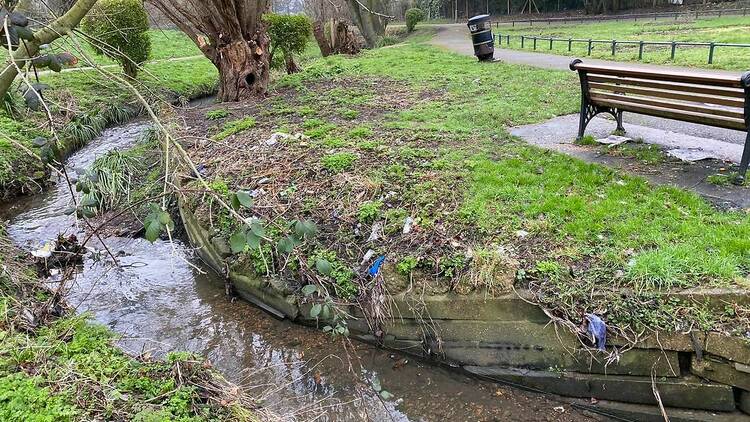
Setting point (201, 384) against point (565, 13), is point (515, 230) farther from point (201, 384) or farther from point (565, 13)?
point (565, 13)

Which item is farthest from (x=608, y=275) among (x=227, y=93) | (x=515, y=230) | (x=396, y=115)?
(x=227, y=93)

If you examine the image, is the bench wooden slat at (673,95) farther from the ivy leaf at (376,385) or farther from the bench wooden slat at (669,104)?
the ivy leaf at (376,385)

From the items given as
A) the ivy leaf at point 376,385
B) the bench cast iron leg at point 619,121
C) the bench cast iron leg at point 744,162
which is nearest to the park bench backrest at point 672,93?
the bench cast iron leg at point 744,162

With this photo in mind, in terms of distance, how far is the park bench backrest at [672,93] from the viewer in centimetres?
432

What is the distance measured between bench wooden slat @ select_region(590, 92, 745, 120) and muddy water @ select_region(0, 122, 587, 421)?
10.0ft

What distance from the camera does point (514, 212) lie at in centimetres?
445

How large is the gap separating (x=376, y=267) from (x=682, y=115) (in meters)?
3.40

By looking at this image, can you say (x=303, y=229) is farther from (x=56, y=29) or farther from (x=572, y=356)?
(x=572, y=356)

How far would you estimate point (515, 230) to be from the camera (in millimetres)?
4156

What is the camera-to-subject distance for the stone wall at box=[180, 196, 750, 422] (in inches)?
122

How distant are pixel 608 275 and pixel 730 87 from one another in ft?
7.08

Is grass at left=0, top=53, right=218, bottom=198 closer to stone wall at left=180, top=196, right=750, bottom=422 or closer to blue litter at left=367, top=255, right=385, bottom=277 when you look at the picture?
blue litter at left=367, top=255, right=385, bottom=277

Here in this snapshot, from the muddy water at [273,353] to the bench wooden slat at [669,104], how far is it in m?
3.05

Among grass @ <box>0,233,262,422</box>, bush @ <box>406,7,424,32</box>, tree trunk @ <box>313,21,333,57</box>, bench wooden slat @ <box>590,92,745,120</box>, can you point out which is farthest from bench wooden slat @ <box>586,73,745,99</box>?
bush @ <box>406,7,424,32</box>
